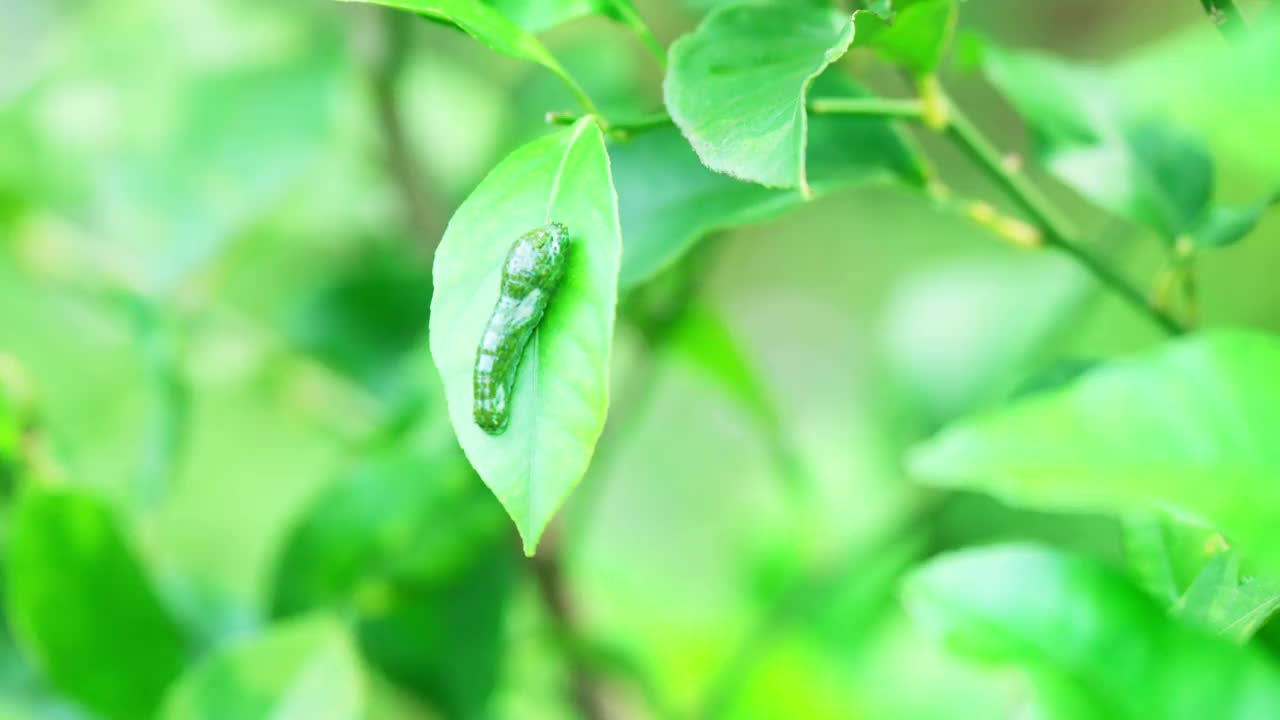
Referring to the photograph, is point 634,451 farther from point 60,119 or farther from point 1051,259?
point 60,119

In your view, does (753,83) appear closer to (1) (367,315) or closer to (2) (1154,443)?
(2) (1154,443)

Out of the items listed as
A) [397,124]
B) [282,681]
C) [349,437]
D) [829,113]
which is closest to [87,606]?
[282,681]

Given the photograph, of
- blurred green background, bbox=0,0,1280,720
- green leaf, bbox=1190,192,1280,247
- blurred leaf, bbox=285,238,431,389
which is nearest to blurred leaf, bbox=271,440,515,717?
blurred green background, bbox=0,0,1280,720

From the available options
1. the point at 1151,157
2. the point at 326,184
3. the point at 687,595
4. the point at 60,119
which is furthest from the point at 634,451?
the point at 1151,157

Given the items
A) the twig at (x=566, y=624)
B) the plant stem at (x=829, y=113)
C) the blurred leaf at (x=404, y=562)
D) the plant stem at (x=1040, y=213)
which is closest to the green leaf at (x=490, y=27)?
the plant stem at (x=829, y=113)

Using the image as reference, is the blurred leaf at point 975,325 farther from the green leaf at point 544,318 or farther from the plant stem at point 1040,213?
the green leaf at point 544,318

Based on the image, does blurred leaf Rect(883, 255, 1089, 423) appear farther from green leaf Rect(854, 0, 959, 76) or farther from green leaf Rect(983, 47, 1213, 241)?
green leaf Rect(854, 0, 959, 76)
